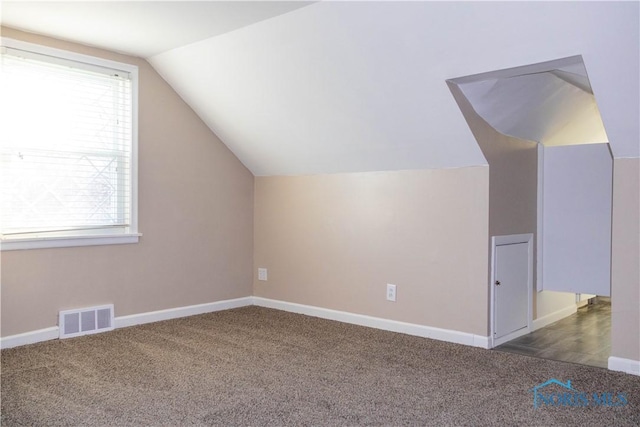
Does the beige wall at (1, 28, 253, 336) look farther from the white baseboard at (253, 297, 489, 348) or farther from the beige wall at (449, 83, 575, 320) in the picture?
the beige wall at (449, 83, 575, 320)

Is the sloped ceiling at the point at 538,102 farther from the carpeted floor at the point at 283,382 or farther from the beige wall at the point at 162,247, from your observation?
the beige wall at the point at 162,247

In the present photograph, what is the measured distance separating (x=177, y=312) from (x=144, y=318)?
293mm

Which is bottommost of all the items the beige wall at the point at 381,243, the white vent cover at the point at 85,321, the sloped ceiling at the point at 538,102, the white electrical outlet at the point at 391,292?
the white vent cover at the point at 85,321

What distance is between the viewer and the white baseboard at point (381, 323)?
11.9 feet

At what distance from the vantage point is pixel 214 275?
4.65m

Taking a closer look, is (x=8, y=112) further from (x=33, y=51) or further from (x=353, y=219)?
(x=353, y=219)

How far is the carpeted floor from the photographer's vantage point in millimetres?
2395

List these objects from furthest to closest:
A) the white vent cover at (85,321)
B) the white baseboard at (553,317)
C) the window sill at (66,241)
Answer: the white baseboard at (553,317) → the white vent cover at (85,321) → the window sill at (66,241)

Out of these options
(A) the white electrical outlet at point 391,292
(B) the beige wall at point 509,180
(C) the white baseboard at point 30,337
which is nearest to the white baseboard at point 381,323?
(A) the white electrical outlet at point 391,292

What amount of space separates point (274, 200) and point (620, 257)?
279 cm

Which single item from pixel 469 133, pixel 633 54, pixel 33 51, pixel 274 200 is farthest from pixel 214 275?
pixel 633 54

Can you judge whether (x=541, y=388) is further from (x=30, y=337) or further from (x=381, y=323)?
(x=30, y=337)

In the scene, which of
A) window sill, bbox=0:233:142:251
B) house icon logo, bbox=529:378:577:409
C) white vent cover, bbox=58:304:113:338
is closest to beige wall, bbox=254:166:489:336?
house icon logo, bbox=529:378:577:409

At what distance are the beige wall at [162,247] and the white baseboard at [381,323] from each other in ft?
1.39
